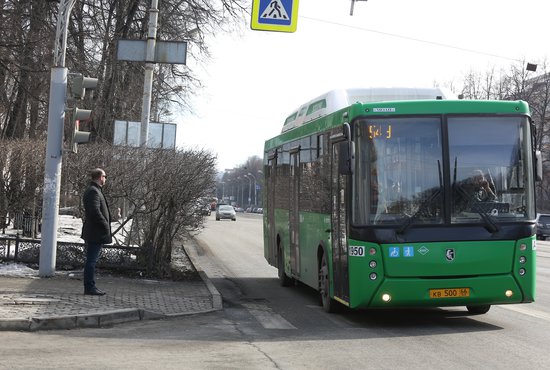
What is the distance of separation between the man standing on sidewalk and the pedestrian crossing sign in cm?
443

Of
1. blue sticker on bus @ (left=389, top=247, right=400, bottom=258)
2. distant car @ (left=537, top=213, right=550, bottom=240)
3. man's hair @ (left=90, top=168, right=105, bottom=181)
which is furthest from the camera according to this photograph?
distant car @ (left=537, top=213, right=550, bottom=240)

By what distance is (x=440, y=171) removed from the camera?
29.7 ft

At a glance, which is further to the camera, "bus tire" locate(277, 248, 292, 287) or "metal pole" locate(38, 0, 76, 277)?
"bus tire" locate(277, 248, 292, 287)

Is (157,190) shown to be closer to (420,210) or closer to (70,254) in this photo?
(70,254)

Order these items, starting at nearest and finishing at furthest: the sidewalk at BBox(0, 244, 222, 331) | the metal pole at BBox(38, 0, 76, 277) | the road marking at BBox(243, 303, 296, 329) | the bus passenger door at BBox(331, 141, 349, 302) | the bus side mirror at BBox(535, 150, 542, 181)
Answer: the sidewalk at BBox(0, 244, 222, 331) → the bus side mirror at BBox(535, 150, 542, 181) → the bus passenger door at BBox(331, 141, 349, 302) → the road marking at BBox(243, 303, 296, 329) → the metal pole at BBox(38, 0, 76, 277)

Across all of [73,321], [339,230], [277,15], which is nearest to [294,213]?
[339,230]

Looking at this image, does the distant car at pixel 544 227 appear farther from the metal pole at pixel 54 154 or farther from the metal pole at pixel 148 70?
the metal pole at pixel 54 154

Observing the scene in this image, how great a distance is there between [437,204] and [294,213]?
426 centimetres

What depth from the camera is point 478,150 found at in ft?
30.0

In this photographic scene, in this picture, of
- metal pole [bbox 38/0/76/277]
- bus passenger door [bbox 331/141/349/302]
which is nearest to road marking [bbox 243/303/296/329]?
bus passenger door [bbox 331/141/349/302]

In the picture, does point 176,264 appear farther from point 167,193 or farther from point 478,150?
point 478,150

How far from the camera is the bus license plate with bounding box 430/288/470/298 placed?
8.88 metres

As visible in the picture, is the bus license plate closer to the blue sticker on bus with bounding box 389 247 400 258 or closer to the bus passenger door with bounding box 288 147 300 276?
the blue sticker on bus with bounding box 389 247 400 258

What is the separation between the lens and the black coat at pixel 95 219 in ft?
35.2
